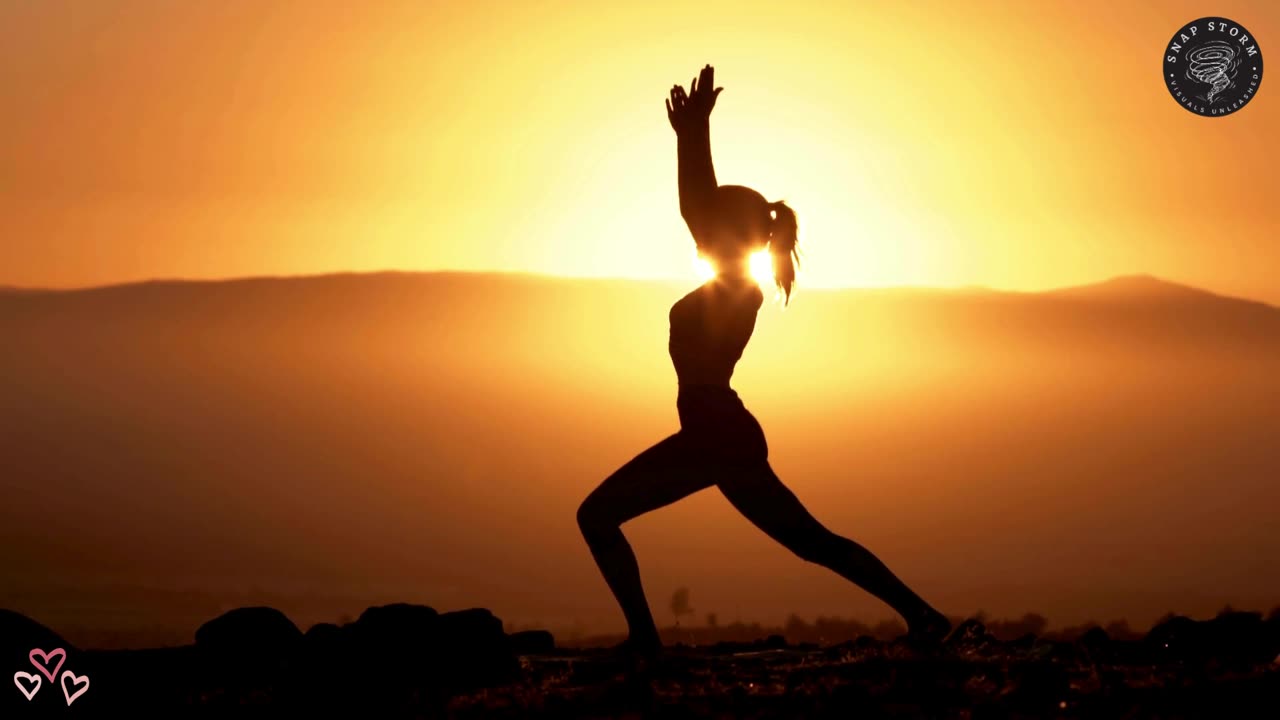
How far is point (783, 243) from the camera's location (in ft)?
42.5

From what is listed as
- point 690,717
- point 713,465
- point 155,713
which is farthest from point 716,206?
point 155,713

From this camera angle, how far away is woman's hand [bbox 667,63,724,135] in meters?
12.5

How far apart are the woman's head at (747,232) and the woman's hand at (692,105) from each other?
50 centimetres

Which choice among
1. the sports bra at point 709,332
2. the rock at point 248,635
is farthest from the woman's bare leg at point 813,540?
the rock at point 248,635

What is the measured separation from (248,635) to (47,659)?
2.78m

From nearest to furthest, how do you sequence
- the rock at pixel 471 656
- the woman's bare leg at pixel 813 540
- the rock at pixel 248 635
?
the rock at pixel 471 656 < the woman's bare leg at pixel 813 540 < the rock at pixel 248 635

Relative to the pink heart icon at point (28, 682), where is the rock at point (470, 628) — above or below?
above

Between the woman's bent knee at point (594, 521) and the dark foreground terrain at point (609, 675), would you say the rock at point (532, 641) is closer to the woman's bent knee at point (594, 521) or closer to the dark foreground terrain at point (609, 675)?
the dark foreground terrain at point (609, 675)

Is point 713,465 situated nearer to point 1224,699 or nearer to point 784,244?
point 784,244

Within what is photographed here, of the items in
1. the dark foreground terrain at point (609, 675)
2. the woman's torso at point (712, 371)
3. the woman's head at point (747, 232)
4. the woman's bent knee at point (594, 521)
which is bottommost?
the dark foreground terrain at point (609, 675)

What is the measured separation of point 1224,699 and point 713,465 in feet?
12.1

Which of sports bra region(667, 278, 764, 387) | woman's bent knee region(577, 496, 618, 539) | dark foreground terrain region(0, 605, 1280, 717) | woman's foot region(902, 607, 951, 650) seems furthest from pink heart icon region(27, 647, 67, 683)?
woman's foot region(902, 607, 951, 650)

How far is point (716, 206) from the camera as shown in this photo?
12.6 meters

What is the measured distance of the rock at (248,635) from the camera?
13172 mm
